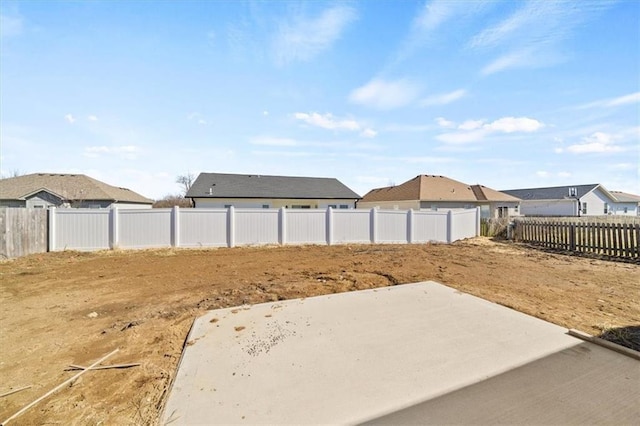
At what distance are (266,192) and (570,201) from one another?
34689 millimetres

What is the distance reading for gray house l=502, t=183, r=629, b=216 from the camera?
115ft

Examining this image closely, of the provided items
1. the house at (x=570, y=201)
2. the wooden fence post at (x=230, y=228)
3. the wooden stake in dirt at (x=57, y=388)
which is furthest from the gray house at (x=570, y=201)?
the wooden stake in dirt at (x=57, y=388)

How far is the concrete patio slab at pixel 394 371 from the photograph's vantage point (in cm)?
235

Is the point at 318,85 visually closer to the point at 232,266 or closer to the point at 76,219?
the point at 232,266

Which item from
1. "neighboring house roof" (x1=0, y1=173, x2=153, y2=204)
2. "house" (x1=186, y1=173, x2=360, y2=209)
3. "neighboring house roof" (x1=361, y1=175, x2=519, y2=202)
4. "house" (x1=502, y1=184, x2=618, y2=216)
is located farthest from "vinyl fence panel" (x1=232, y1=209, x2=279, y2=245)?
"house" (x1=502, y1=184, x2=618, y2=216)

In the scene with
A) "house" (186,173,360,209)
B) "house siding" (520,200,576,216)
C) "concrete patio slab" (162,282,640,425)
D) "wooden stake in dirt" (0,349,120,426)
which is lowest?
"wooden stake in dirt" (0,349,120,426)

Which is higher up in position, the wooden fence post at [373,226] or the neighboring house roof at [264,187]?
the neighboring house roof at [264,187]

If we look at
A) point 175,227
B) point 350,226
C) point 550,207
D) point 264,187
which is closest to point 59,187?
point 264,187

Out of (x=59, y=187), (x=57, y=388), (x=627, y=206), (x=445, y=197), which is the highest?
(x=59, y=187)

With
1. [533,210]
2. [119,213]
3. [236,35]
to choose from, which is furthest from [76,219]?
[533,210]

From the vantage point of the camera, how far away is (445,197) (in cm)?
2722

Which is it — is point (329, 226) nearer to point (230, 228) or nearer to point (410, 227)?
point (410, 227)

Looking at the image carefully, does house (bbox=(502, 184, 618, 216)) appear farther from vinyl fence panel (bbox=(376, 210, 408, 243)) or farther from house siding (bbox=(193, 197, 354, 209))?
vinyl fence panel (bbox=(376, 210, 408, 243))

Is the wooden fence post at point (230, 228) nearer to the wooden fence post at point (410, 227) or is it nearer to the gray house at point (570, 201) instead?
the wooden fence post at point (410, 227)
